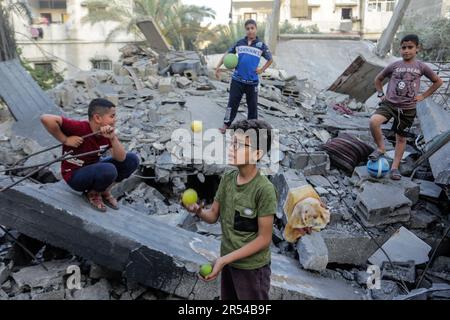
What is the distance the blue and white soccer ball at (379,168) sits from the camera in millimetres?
4691

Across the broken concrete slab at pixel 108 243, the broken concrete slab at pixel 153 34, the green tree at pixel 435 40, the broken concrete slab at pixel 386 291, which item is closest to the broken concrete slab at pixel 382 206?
the broken concrete slab at pixel 386 291

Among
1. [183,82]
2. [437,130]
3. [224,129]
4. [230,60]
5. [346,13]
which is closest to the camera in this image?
[437,130]

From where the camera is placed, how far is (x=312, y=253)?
141 inches

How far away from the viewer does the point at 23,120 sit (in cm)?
629

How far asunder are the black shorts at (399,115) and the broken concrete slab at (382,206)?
31.4 inches

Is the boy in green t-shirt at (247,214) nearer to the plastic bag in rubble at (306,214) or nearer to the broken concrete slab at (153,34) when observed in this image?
the plastic bag in rubble at (306,214)

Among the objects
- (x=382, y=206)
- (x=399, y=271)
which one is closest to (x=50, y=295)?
(x=399, y=271)

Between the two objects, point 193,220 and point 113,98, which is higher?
point 113,98

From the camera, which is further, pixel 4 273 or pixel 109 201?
pixel 109 201

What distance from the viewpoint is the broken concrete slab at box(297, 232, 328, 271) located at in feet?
11.7

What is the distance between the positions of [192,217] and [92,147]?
1730mm

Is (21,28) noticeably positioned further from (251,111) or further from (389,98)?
(389,98)

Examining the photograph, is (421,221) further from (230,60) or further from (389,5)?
(389,5)
